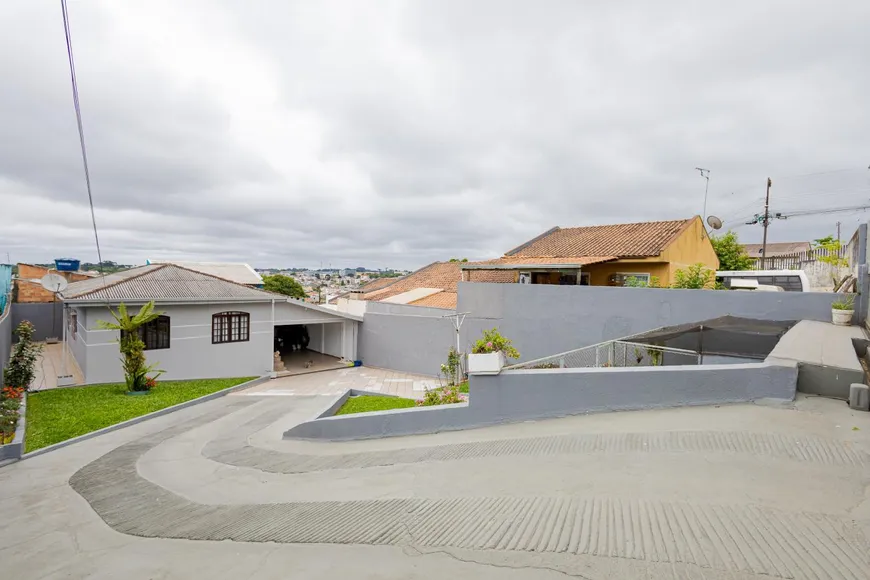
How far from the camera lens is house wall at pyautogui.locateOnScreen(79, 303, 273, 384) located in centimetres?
1555

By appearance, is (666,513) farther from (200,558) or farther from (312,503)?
(200,558)

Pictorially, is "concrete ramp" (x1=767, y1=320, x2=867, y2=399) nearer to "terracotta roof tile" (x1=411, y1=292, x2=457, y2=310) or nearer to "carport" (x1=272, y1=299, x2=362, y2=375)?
"terracotta roof tile" (x1=411, y1=292, x2=457, y2=310)

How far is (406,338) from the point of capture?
61.6 feet

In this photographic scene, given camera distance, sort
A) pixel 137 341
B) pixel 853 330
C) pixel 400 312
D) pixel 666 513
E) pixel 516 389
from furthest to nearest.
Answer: pixel 400 312 → pixel 137 341 → pixel 853 330 → pixel 516 389 → pixel 666 513

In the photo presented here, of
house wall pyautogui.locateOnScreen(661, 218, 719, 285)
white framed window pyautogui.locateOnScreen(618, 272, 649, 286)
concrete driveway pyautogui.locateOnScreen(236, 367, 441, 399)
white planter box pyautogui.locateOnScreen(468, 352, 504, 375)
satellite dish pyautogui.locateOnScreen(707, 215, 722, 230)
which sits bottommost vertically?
concrete driveway pyautogui.locateOnScreen(236, 367, 441, 399)

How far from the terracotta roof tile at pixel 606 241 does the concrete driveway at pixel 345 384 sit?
24.1ft

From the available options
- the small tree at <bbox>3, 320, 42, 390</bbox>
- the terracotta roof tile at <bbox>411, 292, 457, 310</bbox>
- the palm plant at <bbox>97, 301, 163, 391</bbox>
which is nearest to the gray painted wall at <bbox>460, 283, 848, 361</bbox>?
the terracotta roof tile at <bbox>411, 292, 457, 310</bbox>

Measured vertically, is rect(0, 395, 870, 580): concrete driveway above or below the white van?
below

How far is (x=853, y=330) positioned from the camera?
8148 mm

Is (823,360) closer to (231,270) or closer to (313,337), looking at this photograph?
(313,337)

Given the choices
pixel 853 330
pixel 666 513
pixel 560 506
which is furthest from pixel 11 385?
pixel 853 330

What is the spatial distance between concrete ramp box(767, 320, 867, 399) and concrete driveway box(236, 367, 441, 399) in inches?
388

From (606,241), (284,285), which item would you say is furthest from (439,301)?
(284,285)

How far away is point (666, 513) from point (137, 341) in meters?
15.8
